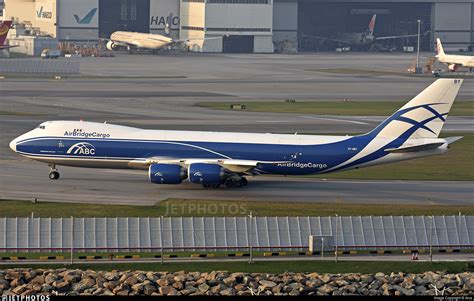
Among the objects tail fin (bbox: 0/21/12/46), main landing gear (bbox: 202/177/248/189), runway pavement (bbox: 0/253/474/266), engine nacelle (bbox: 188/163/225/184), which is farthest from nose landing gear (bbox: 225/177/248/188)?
tail fin (bbox: 0/21/12/46)

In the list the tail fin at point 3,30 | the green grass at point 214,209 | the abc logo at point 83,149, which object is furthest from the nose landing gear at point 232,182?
the tail fin at point 3,30

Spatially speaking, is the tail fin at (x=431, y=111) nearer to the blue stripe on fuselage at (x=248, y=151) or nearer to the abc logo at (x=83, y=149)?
the blue stripe on fuselage at (x=248, y=151)

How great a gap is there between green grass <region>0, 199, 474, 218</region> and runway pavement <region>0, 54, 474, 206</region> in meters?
2.05

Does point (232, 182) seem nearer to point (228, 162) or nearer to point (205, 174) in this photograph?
point (228, 162)

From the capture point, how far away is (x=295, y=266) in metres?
53.5

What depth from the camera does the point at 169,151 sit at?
75.2 m

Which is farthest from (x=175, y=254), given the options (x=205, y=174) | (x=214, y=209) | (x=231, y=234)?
(x=205, y=174)

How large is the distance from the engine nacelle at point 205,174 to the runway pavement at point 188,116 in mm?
868

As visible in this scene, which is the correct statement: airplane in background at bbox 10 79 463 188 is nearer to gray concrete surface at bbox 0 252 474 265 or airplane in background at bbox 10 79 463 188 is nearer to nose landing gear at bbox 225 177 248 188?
nose landing gear at bbox 225 177 248 188

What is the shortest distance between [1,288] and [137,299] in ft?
20.7

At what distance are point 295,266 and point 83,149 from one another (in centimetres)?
2685

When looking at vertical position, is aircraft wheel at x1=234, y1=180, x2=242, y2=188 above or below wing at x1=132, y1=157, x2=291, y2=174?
below

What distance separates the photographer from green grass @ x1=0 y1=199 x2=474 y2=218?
6538 centimetres

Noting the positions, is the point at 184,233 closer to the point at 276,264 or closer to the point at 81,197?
the point at 276,264
